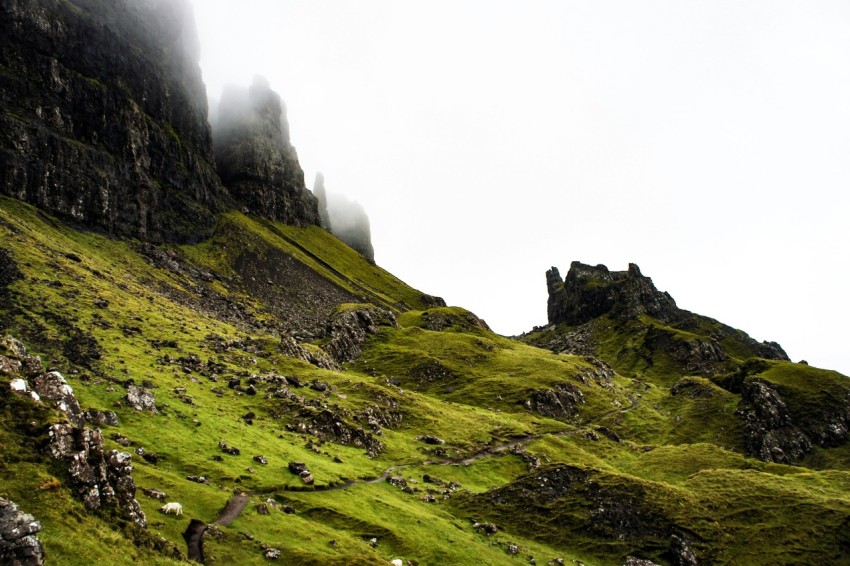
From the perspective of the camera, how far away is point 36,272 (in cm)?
9606

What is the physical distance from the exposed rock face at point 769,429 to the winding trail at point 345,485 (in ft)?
129

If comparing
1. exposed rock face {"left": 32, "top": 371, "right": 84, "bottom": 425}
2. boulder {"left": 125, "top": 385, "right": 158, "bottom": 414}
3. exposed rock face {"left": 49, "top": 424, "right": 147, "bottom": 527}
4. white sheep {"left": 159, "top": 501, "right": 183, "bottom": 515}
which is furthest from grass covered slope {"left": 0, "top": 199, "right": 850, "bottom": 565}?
exposed rock face {"left": 32, "top": 371, "right": 84, "bottom": 425}

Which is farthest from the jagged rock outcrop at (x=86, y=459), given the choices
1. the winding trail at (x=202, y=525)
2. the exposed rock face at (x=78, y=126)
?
the exposed rock face at (x=78, y=126)

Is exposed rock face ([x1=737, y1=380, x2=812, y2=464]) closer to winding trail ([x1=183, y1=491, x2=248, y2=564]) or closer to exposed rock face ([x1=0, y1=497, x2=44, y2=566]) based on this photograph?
winding trail ([x1=183, y1=491, x2=248, y2=564])

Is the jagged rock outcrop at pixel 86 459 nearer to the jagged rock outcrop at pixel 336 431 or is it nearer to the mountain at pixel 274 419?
the mountain at pixel 274 419

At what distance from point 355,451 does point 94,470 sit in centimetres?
5354

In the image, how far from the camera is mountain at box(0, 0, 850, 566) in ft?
117

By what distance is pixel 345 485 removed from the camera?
201 feet

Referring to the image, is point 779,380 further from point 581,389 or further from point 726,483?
point 726,483

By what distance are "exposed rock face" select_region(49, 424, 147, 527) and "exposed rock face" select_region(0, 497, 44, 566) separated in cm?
460

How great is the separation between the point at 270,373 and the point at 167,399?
2963 centimetres

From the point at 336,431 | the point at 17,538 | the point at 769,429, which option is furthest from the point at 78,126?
the point at 769,429

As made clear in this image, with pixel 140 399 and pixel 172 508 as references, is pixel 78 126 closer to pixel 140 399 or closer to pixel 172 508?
pixel 140 399

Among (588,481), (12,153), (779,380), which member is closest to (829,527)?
(588,481)
